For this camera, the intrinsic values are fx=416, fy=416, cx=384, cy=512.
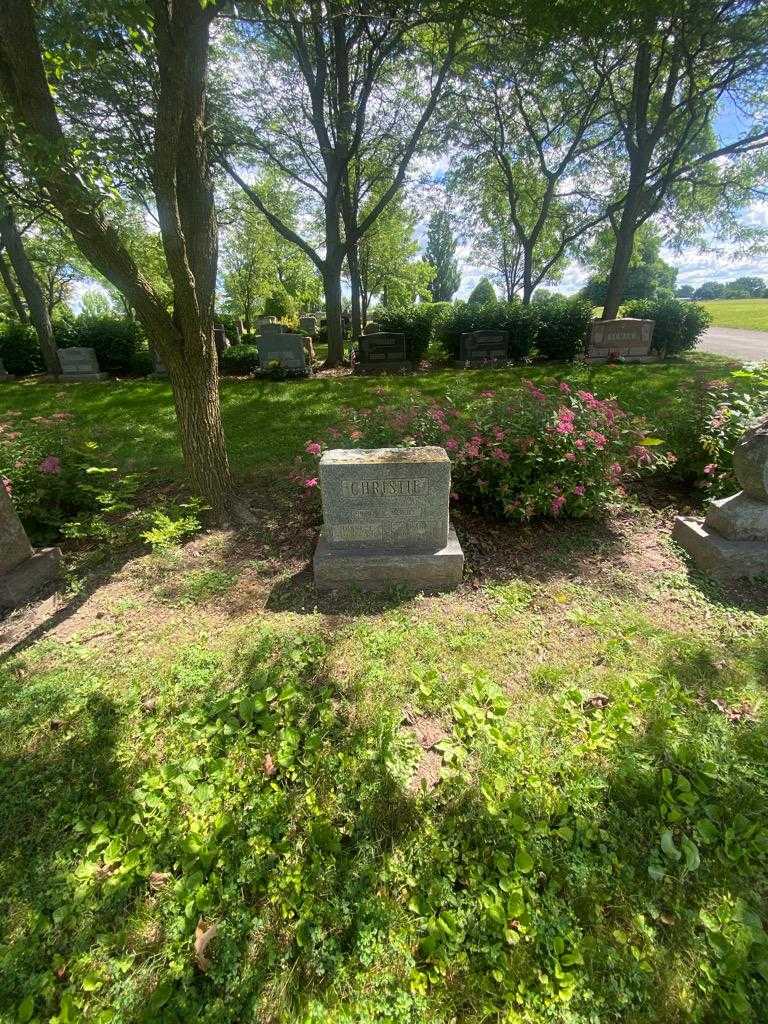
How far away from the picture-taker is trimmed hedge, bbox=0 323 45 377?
14.2m

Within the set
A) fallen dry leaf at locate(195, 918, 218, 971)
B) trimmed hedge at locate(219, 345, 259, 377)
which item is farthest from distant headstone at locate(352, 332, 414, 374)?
fallen dry leaf at locate(195, 918, 218, 971)

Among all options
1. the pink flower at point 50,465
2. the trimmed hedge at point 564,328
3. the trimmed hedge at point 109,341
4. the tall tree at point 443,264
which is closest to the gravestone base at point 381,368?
the trimmed hedge at point 564,328

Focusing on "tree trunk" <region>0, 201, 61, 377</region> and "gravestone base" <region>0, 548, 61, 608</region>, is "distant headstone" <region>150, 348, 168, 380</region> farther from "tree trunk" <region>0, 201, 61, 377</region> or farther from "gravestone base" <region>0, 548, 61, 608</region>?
"gravestone base" <region>0, 548, 61, 608</region>

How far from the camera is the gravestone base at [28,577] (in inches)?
136

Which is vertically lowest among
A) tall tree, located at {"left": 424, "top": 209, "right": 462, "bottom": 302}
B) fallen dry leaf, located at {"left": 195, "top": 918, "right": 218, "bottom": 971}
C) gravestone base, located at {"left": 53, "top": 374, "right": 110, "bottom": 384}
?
fallen dry leaf, located at {"left": 195, "top": 918, "right": 218, "bottom": 971}

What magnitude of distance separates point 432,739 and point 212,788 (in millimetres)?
1161

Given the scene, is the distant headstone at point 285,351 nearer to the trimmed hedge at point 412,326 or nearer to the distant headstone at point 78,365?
the trimmed hedge at point 412,326

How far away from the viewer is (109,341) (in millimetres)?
13852

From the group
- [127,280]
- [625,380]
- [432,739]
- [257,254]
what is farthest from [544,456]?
[257,254]

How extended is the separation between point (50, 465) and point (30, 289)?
493 inches

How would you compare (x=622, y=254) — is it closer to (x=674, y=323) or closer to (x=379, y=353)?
(x=674, y=323)

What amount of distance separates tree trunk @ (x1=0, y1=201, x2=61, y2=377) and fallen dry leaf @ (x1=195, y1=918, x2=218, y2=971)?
16224 mm

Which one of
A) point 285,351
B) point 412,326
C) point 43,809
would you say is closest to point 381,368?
point 412,326

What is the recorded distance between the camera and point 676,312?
576 inches
